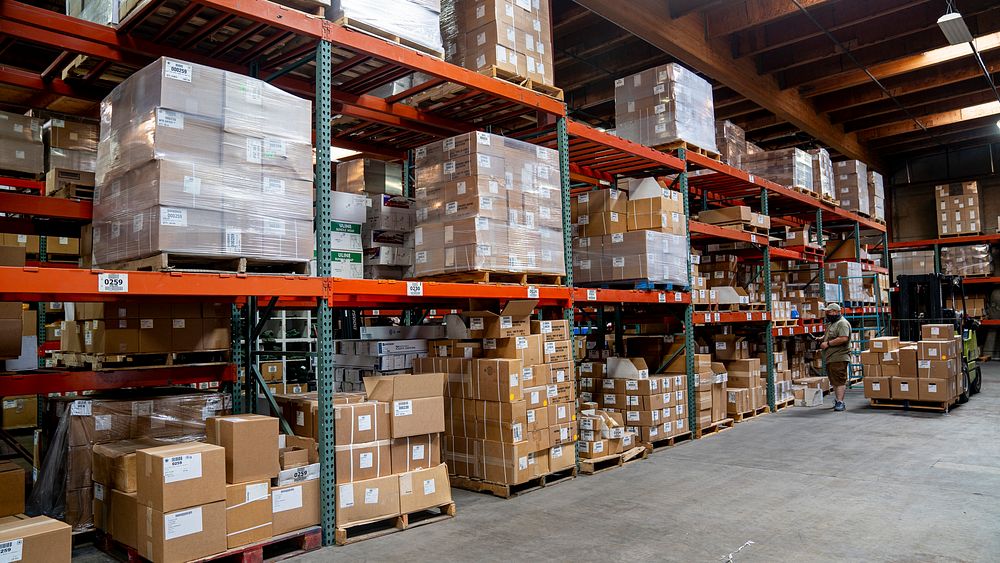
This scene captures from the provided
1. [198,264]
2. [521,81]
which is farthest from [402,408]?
[521,81]

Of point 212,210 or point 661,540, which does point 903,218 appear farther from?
point 212,210

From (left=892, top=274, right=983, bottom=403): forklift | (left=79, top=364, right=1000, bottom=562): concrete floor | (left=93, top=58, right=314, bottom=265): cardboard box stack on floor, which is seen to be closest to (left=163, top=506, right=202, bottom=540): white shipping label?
(left=79, top=364, right=1000, bottom=562): concrete floor

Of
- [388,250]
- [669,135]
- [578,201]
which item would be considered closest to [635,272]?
[578,201]

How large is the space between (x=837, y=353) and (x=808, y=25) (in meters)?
5.30

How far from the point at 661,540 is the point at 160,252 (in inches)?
150

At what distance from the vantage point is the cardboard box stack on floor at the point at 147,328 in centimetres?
528

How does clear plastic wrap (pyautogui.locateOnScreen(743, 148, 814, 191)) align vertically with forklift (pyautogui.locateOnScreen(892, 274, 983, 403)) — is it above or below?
above

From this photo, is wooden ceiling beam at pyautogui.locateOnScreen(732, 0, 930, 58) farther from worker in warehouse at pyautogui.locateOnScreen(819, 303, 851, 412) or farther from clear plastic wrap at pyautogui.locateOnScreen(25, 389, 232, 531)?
clear plastic wrap at pyautogui.locateOnScreen(25, 389, 232, 531)

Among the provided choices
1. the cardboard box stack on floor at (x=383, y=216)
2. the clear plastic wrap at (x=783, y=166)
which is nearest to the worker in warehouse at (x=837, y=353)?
the clear plastic wrap at (x=783, y=166)

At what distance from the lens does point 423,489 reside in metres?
5.35

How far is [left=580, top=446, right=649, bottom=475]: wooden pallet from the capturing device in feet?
22.8

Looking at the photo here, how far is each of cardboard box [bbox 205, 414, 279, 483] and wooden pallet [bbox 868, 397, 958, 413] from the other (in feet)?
33.1

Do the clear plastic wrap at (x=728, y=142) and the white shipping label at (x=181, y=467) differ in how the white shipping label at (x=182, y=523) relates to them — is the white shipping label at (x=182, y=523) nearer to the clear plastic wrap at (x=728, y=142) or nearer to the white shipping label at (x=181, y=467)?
the white shipping label at (x=181, y=467)

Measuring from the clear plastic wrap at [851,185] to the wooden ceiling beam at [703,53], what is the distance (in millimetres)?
742
